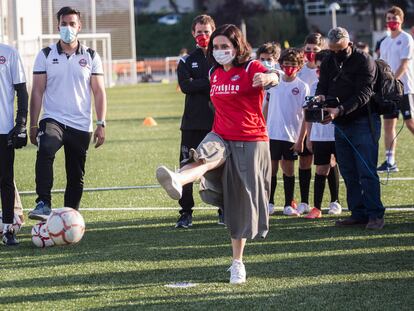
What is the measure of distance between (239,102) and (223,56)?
378mm

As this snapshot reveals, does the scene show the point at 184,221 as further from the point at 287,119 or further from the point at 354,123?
the point at 354,123

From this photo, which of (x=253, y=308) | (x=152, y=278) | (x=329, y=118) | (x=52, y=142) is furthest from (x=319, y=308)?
(x=52, y=142)

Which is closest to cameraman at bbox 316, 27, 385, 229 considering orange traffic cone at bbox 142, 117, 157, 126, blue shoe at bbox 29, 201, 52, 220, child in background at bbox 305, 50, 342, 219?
child in background at bbox 305, 50, 342, 219

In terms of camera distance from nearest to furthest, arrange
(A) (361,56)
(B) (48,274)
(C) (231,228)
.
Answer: (C) (231,228) → (B) (48,274) → (A) (361,56)

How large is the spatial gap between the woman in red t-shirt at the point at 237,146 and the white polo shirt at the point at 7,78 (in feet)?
7.93

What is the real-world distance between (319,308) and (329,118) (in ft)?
10.5

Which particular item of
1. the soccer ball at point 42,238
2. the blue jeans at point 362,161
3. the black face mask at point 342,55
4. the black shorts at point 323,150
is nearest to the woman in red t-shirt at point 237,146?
the soccer ball at point 42,238

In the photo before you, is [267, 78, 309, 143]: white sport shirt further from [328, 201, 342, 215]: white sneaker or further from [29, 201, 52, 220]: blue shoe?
[29, 201, 52, 220]: blue shoe

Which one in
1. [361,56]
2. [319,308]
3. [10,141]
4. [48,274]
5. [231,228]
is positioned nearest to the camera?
[319,308]

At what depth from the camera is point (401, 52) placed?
52.1ft

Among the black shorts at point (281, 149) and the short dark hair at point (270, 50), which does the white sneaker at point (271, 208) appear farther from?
the short dark hair at point (270, 50)

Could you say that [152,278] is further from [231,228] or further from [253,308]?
[253,308]

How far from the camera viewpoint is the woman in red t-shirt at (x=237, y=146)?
805 cm

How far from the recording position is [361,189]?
11.0m
